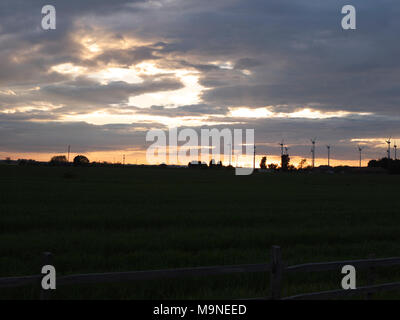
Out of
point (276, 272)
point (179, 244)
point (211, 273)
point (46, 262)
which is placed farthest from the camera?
point (179, 244)

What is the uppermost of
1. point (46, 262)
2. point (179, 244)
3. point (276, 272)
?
point (46, 262)

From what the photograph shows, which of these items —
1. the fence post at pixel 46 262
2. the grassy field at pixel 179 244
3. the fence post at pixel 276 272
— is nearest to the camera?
the fence post at pixel 46 262

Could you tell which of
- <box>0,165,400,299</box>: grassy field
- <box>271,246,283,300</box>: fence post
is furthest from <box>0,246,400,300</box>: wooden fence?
<box>0,165,400,299</box>: grassy field

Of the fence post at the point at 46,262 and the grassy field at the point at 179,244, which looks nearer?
the fence post at the point at 46,262

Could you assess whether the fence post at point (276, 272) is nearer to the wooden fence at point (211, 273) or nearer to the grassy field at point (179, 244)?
the wooden fence at point (211, 273)

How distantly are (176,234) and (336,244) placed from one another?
7.33m

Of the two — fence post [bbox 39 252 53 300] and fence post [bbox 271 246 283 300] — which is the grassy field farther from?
fence post [bbox 39 252 53 300]

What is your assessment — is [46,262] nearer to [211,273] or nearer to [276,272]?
[211,273]

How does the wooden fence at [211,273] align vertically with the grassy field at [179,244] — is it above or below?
above

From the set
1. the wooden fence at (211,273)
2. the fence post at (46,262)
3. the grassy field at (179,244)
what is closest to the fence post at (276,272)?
the wooden fence at (211,273)

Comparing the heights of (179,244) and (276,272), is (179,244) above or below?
below

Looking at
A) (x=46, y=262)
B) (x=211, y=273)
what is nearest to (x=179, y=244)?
(x=211, y=273)
